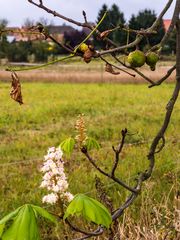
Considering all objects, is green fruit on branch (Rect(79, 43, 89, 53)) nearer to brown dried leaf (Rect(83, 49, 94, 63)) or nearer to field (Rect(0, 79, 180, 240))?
brown dried leaf (Rect(83, 49, 94, 63))

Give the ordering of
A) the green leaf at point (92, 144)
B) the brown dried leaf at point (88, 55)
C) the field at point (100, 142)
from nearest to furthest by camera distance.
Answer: the brown dried leaf at point (88, 55) < the green leaf at point (92, 144) < the field at point (100, 142)

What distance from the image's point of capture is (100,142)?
7.97 meters

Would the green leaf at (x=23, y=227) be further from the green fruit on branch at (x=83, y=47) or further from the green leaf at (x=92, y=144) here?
the green leaf at (x=92, y=144)

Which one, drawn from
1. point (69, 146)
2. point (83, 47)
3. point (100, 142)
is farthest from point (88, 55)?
point (100, 142)

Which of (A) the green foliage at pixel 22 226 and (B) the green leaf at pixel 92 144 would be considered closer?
(A) the green foliage at pixel 22 226

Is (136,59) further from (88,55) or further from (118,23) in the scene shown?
(118,23)

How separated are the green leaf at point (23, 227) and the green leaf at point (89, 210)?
10 centimetres

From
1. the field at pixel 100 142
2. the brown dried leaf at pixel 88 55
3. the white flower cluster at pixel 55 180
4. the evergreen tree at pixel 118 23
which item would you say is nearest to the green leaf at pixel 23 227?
the white flower cluster at pixel 55 180

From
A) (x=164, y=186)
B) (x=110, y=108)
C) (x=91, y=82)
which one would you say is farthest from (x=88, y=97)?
(x=164, y=186)

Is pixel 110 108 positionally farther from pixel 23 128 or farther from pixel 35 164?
pixel 35 164

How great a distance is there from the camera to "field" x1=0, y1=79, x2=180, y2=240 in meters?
3.80

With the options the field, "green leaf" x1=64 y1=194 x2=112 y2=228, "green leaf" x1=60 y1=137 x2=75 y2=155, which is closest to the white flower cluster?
"green leaf" x1=64 y1=194 x2=112 y2=228

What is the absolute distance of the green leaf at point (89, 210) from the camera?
1.18 meters

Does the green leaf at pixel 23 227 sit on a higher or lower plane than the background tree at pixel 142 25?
lower
